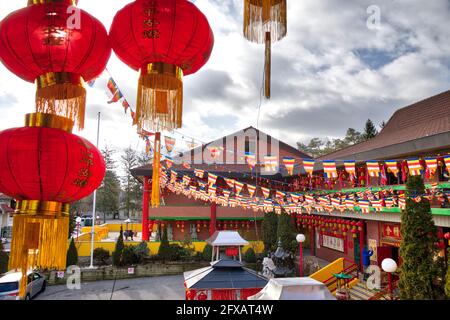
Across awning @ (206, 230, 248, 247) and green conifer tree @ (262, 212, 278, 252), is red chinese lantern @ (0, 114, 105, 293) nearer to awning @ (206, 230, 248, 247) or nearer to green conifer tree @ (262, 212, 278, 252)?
awning @ (206, 230, 248, 247)

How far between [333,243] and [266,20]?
2201 cm

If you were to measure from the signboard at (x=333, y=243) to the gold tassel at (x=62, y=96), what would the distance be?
21254mm

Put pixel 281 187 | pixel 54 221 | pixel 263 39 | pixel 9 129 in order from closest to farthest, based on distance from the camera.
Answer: pixel 9 129 < pixel 54 221 < pixel 263 39 < pixel 281 187

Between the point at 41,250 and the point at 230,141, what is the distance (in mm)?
26778

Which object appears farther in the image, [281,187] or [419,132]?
[281,187]

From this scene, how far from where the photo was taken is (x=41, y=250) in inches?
115

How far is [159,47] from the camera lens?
2957mm

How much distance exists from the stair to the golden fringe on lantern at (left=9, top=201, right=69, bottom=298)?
14.6m

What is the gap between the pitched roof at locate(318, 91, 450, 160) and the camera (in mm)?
15422

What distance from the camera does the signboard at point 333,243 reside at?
21609 millimetres

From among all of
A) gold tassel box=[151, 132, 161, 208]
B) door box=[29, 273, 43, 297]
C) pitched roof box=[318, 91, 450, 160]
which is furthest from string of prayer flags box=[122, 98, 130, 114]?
door box=[29, 273, 43, 297]

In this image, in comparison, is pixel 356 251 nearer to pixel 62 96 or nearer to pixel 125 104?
pixel 125 104
